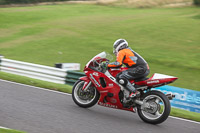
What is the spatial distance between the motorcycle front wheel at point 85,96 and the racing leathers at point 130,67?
33.9 inches

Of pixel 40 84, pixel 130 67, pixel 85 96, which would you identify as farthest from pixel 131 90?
pixel 40 84

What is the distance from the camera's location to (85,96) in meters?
8.75

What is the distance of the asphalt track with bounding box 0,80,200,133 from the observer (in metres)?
6.91

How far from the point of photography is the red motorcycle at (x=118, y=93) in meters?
7.68

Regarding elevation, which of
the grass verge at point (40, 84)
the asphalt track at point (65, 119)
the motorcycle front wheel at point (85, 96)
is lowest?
the asphalt track at point (65, 119)

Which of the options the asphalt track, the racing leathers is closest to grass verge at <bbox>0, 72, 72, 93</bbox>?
the asphalt track

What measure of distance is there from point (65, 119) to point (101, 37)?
611 inches

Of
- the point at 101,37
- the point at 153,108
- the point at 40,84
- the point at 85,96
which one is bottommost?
the point at 153,108

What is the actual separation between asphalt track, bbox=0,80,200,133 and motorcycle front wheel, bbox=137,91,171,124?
6.3 inches

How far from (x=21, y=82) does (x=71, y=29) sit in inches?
555

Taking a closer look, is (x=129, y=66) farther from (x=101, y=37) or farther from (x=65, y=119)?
(x=101, y=37)

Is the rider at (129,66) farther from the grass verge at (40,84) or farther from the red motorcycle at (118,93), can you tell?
the grass verge at (40,84)

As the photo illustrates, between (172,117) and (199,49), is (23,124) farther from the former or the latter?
(199,49)

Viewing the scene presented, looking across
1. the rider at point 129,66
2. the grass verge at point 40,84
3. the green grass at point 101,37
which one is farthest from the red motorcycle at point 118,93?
the green grass at point 101,37
